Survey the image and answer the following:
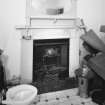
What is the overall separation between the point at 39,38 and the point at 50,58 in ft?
1.59

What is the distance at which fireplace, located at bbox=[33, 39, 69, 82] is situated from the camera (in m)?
2.49

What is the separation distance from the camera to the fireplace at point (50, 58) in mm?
2492

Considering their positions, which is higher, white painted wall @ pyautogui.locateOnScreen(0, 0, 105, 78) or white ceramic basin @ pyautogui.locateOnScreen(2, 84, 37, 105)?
white painted wall @ pyautogui.locateOnScreen(0, 0, 105, 78)

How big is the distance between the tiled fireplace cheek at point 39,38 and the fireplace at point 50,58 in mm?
81

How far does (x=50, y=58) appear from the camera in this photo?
2650 mm

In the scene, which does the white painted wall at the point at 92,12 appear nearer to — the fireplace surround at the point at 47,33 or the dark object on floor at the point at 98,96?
the fireplace surround at the point at 47,33

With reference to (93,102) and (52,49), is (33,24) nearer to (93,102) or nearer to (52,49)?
(52,49)

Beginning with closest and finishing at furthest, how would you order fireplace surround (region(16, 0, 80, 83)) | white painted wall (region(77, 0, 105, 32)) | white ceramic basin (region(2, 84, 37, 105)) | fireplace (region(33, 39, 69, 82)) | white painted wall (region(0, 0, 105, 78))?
1. white ceramic basin (region(2, 84, 37, 105))
2. white painted wall (region(0, 0, 105, 78))
3. fireplace surround (region(16, 0, 80, 83))
4. fireplace (region(33, 39, 69, 82))
5. white painted wall (region(77, 0, 105, 32))

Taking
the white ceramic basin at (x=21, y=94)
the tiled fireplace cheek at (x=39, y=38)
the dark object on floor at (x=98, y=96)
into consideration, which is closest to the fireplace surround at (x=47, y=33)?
the tiled fireplace cheek at (x=39, y=38)

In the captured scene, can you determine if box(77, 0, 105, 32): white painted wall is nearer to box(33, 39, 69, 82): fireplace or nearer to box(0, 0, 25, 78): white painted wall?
box(33, 39, 69, 82): fireplace

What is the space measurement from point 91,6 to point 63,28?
81 cm

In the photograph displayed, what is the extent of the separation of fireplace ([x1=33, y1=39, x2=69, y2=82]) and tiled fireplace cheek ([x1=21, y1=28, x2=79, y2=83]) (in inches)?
3.2

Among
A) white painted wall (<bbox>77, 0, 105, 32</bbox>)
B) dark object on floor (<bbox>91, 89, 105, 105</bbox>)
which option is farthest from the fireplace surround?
dark object on floor (<bbox>91, 89, 105, 105</bbox>)

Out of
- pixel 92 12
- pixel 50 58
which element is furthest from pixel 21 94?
pixel 92 12
